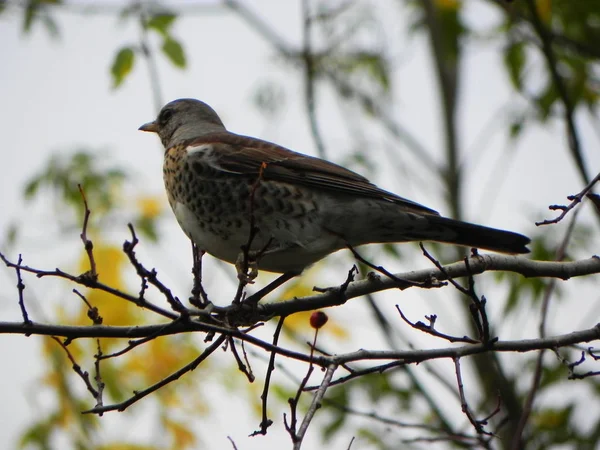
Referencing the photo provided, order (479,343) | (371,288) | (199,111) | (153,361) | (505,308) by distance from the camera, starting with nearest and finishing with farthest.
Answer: (479,343) → (371,288) → (505,308) → (199,111) → (153,361)

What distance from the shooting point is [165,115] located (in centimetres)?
666

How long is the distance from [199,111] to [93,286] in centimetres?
424

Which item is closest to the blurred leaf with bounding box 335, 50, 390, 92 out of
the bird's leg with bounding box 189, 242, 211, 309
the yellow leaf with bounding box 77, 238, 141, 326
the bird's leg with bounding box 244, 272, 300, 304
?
the yellow leaf with bounding box 77, 238, 141, 326

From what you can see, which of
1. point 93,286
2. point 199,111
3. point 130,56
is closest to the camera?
point 93,286

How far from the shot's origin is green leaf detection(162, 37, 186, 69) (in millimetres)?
5547

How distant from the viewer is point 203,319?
10.8ft

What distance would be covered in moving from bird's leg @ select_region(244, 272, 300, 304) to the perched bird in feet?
0.11

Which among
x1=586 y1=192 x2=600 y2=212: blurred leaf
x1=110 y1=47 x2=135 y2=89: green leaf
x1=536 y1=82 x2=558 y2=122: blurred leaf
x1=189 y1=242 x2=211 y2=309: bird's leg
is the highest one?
x1=536 y1=82 x2=558 y2=122: blurred leaf

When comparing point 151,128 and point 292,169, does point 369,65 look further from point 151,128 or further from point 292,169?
point 292,169

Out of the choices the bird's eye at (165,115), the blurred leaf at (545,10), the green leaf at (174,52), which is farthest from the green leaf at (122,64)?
the blurred leaf at (545,10)

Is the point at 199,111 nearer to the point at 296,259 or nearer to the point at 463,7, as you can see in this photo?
the point at 296,259

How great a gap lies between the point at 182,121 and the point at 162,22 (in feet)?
3.51

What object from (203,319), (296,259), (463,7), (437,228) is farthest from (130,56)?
(463,7)

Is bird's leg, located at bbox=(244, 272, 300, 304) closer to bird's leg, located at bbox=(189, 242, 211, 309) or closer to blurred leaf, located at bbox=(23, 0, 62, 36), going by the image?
bird's leg, located at bbox=(189, 242, 211, 309)
